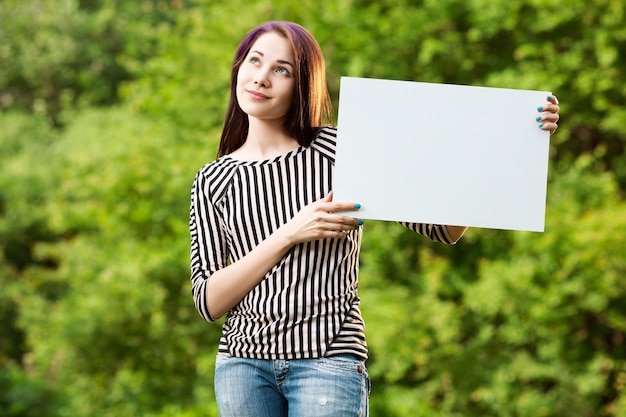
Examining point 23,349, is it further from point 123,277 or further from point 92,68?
point 92,68

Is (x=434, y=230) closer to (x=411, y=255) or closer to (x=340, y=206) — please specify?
(x=340, y=206)

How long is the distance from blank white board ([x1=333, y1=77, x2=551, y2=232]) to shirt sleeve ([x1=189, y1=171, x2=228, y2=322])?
0.27 meters

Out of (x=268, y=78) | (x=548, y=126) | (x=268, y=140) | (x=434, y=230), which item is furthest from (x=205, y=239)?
(x=548, y=126)

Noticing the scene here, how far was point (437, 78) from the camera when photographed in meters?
7.23

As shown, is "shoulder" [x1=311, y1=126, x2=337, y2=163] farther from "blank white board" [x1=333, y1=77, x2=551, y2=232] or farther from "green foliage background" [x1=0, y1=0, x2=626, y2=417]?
"green foliage background" [x1=0, y1=0, x2=626, y2=417]

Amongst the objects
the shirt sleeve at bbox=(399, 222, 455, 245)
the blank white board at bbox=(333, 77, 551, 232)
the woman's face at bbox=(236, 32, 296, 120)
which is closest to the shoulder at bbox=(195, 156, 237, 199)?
the woman's face at bbox=(236, 32, 296, 120)

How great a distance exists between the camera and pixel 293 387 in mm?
1643

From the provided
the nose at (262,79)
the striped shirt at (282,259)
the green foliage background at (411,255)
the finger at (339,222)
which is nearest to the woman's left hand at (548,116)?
the striped shirt at (282,259)

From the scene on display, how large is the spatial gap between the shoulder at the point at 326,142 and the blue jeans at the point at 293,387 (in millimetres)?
385

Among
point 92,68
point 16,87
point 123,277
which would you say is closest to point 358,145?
point 123,277

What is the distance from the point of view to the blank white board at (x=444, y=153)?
1662mm

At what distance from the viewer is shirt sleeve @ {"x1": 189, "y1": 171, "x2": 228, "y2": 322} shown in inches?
69.6

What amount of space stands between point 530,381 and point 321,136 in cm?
548

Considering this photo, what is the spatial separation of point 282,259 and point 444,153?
0.35 meters
